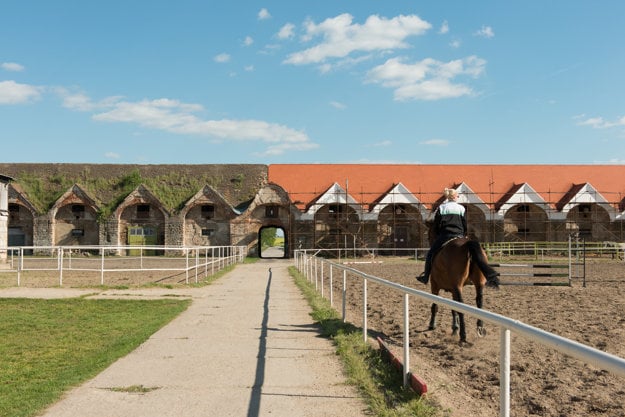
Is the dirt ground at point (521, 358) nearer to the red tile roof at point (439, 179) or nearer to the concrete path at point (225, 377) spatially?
the concrete path at point (225, 377)

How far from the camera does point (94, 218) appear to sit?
164 ft

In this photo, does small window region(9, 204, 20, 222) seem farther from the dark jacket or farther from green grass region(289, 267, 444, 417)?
the dark jacket

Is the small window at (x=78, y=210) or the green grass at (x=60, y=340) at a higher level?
the small window at (x=78, y=210)

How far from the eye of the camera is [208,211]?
1960 inches

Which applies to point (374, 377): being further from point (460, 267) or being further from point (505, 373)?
point (460, 267)

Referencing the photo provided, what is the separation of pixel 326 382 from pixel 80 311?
7663 mm

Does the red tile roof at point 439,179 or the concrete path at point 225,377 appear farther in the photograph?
the red tile roof at point 439,179

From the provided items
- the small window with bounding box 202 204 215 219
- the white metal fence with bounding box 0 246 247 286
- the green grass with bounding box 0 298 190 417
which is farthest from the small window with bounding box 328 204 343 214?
the green grass with bounding box 0 298 190 417

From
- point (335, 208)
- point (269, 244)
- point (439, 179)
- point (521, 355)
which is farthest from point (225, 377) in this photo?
point (269, 244)

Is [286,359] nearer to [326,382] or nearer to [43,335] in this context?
[326,382]

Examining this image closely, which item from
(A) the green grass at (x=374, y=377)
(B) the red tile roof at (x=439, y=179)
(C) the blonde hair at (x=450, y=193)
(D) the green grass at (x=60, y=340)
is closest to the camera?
(A) the green grass at (x=374, y=377)

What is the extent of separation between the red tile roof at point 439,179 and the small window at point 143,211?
11.6 meters

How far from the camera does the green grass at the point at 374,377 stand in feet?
15.9

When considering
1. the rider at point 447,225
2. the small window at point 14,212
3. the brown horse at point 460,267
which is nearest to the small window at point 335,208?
the small window at point 14,212
